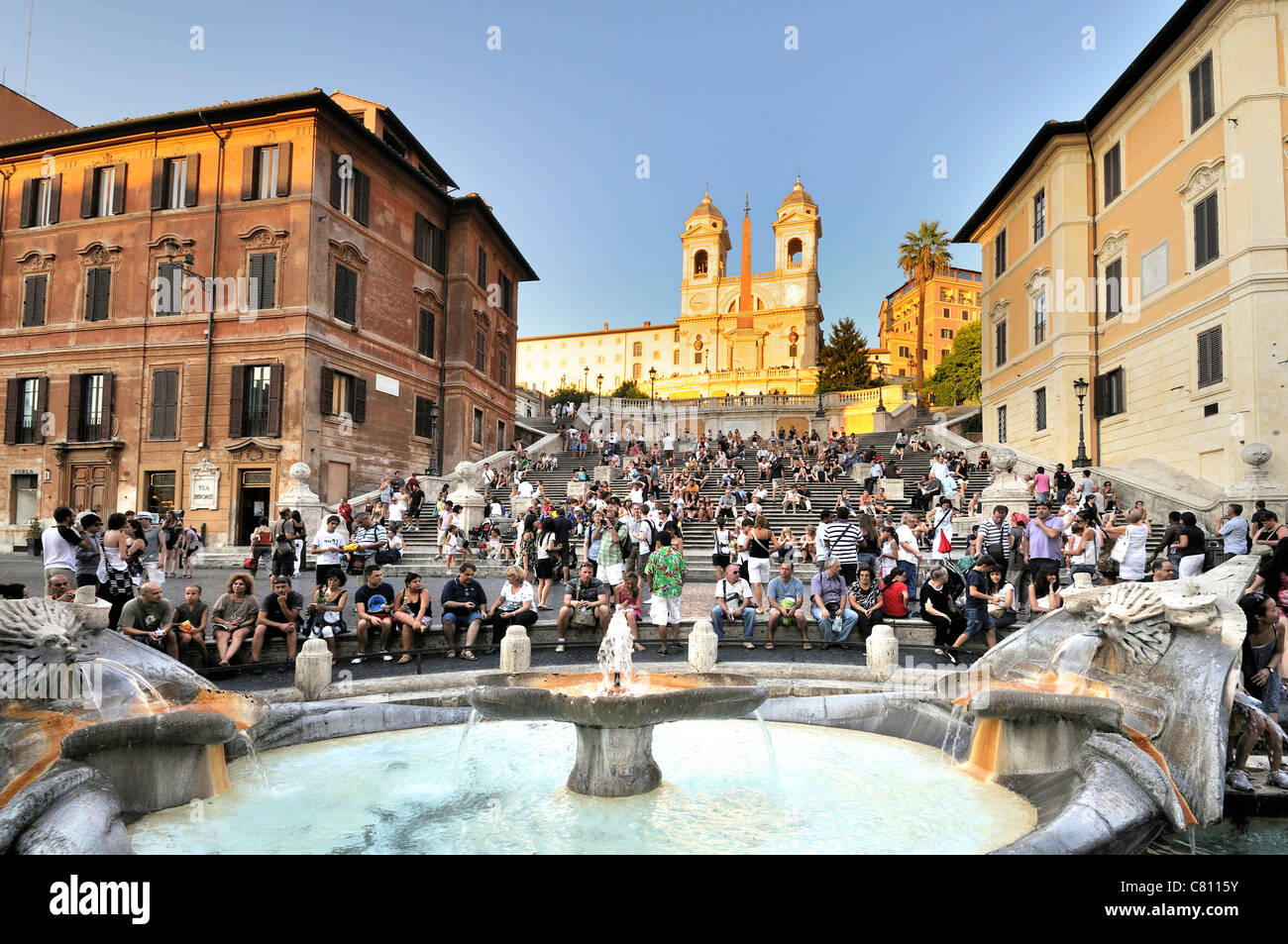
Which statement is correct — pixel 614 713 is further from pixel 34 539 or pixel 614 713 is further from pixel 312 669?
pixel 34 539

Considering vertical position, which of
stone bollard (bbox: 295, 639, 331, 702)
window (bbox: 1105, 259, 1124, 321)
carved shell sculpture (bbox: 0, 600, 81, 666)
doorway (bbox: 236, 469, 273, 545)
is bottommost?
stone bollard (bbox: 295, 639, 331, 702)

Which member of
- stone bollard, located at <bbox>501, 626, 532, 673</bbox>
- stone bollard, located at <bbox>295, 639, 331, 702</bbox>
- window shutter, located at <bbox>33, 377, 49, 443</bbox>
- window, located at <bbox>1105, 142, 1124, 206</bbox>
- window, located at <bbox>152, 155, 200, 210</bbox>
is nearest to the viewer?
stone bollard, located at <bbox>295, 639, 331, 702</bbox>

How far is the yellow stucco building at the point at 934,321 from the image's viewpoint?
91625mm

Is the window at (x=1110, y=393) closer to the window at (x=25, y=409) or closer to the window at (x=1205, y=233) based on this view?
the window at (x=1205, y=233)

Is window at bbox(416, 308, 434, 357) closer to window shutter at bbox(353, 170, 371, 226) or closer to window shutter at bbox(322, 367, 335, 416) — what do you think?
window shutter at bbox(353, 170, 371, 226)

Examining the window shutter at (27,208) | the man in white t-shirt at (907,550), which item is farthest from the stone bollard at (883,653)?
the window shutter at (27,208)

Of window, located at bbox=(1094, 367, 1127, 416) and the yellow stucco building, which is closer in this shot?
window, located at bbox=(1094, 367, 1127, 416)

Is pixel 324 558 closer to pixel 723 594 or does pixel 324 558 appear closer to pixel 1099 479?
pixel 723 594

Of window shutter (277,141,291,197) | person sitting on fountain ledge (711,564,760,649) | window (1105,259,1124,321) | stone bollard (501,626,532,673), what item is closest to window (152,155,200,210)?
window shutter (277,141,291,197)

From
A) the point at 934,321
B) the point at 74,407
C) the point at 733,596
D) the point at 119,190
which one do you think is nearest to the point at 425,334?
the point at 119,190

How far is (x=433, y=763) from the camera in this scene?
600 centimetres

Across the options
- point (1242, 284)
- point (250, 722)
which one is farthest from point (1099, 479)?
point (250, 722)

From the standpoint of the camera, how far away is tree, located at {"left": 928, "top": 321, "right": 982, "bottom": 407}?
189 ft

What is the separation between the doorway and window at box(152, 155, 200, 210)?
10.3m
